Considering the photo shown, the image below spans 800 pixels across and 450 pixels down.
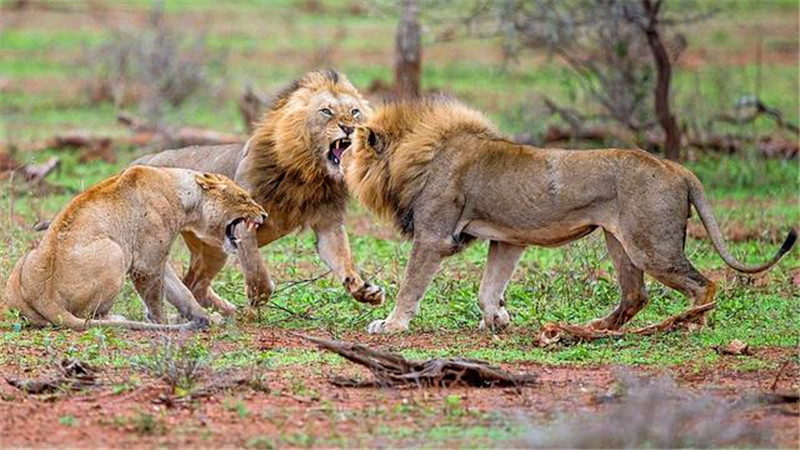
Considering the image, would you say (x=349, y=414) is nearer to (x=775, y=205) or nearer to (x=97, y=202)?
(x=97, y=202)

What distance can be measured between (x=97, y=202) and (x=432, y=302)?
2090 mm

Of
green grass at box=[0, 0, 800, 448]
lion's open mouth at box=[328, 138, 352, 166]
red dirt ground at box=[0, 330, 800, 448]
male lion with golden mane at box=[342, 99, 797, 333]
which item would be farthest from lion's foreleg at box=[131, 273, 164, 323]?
lion's open mouth at box=[328, 138, 352, 166]

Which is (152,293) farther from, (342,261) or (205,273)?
(342,261)

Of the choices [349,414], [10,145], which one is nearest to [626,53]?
[10,145]

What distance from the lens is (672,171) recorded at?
785 cm

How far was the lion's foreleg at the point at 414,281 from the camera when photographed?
8.10 metres

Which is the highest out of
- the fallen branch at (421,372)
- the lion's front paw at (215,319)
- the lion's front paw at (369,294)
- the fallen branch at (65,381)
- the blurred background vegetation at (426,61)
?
the fallen branch at (421,372)

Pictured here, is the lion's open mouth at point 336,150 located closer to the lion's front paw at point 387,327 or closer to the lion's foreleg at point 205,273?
the lion's foreleg at point 205,273

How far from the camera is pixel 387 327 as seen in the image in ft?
26.6

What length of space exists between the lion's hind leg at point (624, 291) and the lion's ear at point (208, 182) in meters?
1.97

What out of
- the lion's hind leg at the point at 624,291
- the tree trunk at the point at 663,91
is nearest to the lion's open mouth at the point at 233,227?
the lion's hind leg at the point at 624,291

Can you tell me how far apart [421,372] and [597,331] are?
1.53 meters

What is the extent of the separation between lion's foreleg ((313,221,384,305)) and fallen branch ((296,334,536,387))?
2.15 m

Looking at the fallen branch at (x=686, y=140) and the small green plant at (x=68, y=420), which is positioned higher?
the small green plant at (x=68, y=420)
